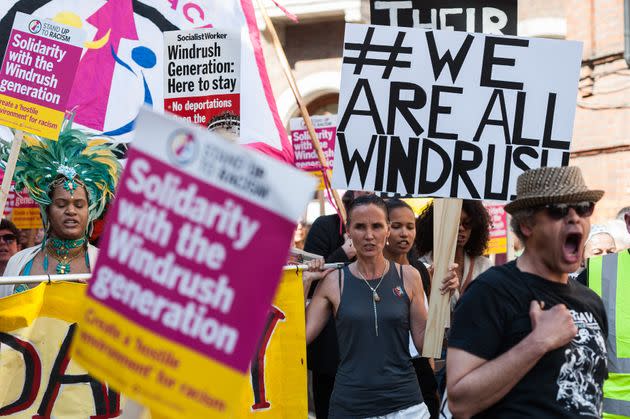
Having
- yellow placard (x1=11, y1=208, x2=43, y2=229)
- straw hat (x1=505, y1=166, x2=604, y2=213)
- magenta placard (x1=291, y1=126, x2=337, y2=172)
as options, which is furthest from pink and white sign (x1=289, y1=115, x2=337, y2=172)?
straw hat (x1=505, y1=166, x2=604, y2=213)

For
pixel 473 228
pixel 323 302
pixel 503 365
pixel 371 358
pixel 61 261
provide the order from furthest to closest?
pixel 473 228
pixel 61 261
pixel 323 302
pixel 371 358
pixel 503 365

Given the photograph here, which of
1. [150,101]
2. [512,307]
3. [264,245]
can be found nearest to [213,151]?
[264,245]

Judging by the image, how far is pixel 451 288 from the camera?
5.34m

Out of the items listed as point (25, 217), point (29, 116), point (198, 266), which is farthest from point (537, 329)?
point (25, 217)

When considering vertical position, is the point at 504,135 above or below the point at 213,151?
above

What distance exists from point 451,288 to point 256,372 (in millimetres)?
1152

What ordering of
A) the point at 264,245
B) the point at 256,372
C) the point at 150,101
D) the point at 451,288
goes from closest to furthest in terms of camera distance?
the point at 264,245 < the point at 451,288 < the point at 256,372 < the point at 150,101

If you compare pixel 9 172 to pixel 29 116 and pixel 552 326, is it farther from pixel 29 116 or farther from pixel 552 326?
pixel 552 326

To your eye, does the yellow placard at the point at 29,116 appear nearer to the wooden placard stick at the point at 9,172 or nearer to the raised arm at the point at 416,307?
the wooden placard stick at the point at 9,172

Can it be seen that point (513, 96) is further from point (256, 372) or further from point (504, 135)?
point (256, 372)

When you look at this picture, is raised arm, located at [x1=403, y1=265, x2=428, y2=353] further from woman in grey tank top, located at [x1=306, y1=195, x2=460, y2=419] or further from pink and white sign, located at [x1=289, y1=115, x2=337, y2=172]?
pink and white sign, located at [x1=289, y1=115, x2=337, y2=172]

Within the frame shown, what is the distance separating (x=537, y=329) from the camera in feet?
10.8

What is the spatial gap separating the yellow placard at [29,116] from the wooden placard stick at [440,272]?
7.81 feet

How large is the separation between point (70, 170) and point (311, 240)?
2049 millimetres
